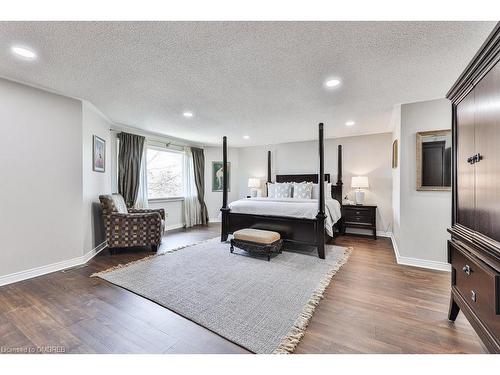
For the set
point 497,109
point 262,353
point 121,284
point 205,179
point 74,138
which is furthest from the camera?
point 205,179

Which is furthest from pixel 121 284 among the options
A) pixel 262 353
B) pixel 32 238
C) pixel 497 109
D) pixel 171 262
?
pixel 497 109

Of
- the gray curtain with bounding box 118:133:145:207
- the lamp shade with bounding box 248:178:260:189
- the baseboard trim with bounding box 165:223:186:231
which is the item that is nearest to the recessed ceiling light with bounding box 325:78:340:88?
the lamp shade with bounding box 248:178:260:189

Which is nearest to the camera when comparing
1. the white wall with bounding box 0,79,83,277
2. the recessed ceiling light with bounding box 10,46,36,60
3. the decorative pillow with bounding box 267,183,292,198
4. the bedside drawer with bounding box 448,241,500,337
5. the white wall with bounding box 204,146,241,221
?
the bedside drawer with bounding box 448,241,500,337

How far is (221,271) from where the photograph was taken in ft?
9.41

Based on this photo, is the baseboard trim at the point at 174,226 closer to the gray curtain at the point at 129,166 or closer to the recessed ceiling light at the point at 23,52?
the gray curtain at the point at 129,166

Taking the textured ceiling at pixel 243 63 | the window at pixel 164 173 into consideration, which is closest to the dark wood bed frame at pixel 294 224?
the textured ceiling at pixel 243 63

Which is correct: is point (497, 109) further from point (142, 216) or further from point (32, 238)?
point (32, 238)

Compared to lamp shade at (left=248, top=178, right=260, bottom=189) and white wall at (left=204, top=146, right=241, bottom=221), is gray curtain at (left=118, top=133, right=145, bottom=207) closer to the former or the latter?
white wall at (left=204, top=146, right=241, bottom=221)

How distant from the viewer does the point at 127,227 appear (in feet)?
11.8

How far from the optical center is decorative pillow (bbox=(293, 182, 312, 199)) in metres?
4.95

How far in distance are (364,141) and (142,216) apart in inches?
196

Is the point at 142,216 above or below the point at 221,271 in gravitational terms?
above

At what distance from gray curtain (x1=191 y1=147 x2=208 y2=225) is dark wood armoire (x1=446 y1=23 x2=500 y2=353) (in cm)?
560

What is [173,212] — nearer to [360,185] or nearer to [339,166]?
[339,166]
